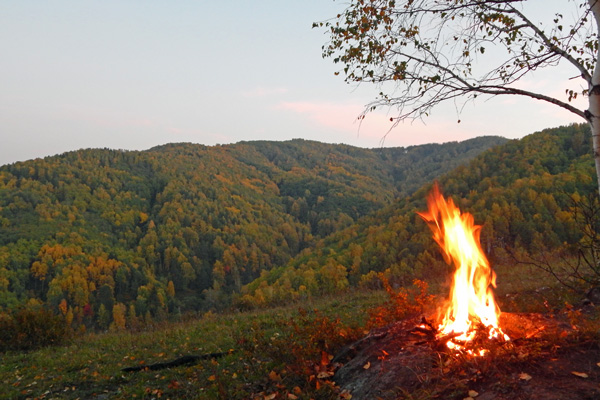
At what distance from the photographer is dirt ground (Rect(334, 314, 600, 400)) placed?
4.10m

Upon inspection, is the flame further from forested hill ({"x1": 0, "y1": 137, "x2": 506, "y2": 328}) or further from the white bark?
forested hill ({"x1": 0, "y1": 137, "x2": 506, "y2": 328})

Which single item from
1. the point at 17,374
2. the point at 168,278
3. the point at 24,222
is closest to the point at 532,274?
the point at 17,374

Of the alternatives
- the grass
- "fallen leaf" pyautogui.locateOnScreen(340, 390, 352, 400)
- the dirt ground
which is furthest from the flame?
"fallen leaf" pyautogui.locateOnScreen(340, 390, 352, 400)

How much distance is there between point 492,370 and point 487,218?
5790cm

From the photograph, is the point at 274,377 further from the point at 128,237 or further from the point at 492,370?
the point at 128,237

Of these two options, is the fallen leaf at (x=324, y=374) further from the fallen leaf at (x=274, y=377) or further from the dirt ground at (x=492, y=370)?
the fallen leaf at (x=274, y=377)

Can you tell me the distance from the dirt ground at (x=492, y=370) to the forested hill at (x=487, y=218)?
38211mm

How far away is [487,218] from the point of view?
5694cm

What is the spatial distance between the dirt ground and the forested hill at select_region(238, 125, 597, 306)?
38211mm

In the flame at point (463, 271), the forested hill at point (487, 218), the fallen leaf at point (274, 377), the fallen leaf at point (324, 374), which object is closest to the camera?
the fallen leaf at point (324, 374)

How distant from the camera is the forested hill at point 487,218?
54312mm

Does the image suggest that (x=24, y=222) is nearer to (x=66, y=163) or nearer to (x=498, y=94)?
(x=66, y=163)

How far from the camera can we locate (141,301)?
100562 millimetres

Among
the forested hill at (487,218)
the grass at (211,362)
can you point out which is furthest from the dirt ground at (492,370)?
the forested hill at (487,218)
